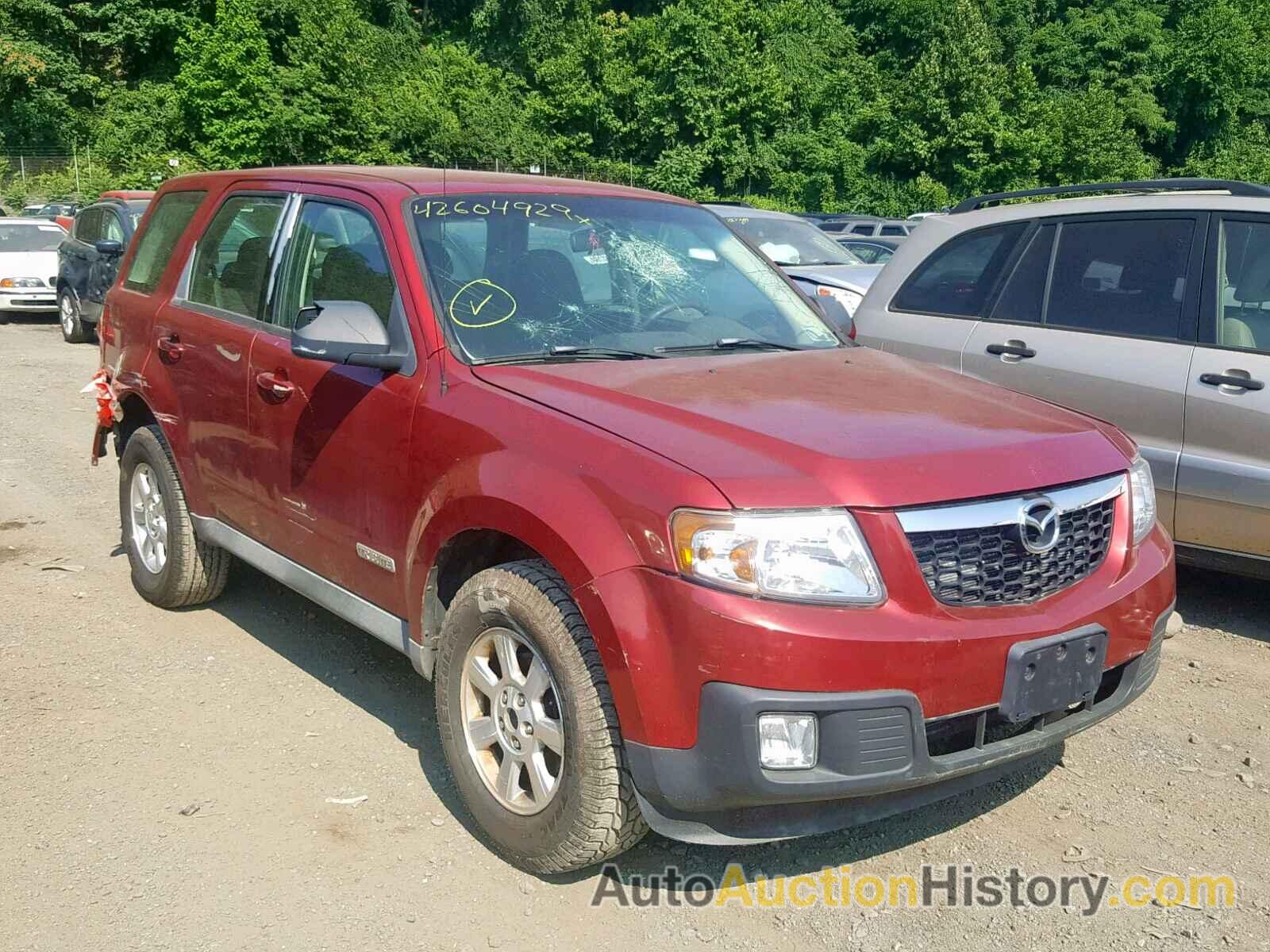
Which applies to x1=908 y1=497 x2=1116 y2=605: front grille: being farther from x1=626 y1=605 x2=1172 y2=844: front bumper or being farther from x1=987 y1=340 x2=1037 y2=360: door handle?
x1=987 y1=340 x2=1037 y2=360: door handle

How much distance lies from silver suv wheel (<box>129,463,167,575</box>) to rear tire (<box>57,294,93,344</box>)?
11.4 metres

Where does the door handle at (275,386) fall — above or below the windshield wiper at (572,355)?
below

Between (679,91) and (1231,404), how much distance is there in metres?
45.7

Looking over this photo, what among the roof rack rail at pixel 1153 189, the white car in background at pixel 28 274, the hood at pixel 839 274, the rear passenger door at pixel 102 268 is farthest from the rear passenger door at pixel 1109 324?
the white car in background at pixel 28 274

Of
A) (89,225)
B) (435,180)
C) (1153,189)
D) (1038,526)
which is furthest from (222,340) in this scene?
(89,225)

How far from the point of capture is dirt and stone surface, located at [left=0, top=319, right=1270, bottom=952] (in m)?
3.18

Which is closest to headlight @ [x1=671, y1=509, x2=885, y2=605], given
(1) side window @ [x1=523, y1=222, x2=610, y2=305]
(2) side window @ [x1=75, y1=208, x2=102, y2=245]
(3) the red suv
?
(3) the red suv

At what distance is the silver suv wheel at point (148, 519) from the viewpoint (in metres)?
5.40

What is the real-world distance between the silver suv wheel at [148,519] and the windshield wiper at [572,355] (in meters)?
2.30

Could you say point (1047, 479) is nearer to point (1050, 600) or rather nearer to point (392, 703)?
point (1050, 600)

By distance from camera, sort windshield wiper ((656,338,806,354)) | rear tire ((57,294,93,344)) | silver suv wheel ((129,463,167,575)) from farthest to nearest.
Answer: rear tire ((57,294,93,344)), silver suv wheel ((129,463,167,575)), windshield wiper ((656,338,806,354))

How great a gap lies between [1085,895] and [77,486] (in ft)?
21.9

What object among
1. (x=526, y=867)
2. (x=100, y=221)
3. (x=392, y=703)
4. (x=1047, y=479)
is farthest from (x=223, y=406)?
(x=100, y=221)

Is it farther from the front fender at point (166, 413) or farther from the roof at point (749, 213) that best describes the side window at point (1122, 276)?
the roof at point (749, 213)
